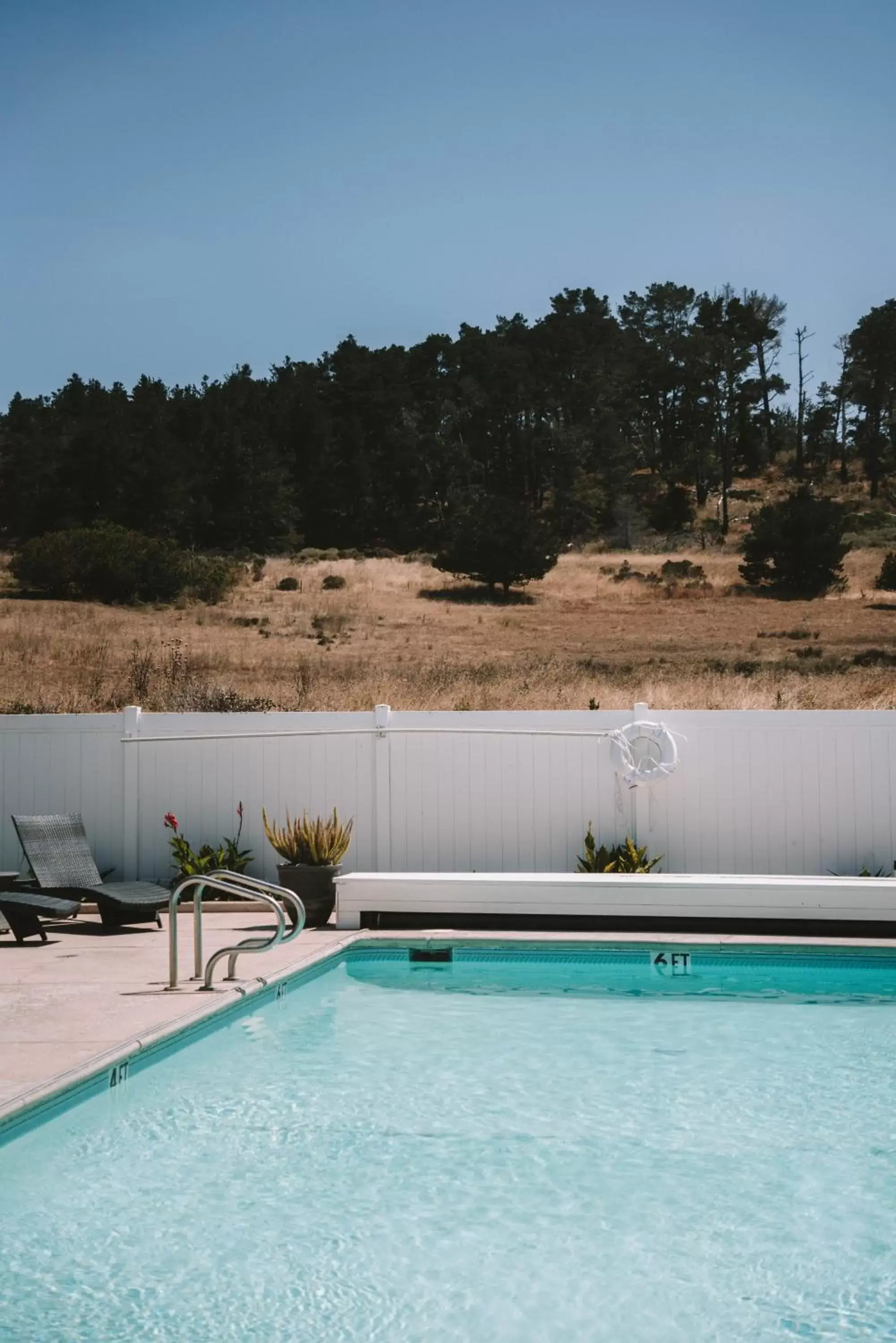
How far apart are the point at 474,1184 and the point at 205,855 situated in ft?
18.4

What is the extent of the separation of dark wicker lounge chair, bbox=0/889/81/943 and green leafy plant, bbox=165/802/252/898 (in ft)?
4.74

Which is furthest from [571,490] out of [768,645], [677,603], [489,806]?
[489,806]

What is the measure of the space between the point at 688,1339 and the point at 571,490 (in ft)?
162

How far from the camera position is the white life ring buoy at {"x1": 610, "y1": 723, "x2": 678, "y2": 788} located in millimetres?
9344

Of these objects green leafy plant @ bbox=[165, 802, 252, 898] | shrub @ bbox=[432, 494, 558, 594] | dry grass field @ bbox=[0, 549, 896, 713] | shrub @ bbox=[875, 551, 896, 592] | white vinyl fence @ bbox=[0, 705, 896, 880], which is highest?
shrub @ bbox=[432, 494, 558, 594]

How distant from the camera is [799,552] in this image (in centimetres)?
3784

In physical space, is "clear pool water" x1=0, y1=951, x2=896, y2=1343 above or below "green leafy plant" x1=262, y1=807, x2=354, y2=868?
below

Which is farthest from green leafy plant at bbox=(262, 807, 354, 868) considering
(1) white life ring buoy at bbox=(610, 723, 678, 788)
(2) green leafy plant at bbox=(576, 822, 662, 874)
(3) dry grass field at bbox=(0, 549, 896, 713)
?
(3) dry grass field at bbox=(0, 549, 896, 713)

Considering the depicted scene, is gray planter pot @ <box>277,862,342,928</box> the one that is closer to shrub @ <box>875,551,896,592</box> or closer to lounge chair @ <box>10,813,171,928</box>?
lounge chair @ <box>10,813,171,928</box>

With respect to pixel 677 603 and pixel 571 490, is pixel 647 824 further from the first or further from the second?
pixel 571 490

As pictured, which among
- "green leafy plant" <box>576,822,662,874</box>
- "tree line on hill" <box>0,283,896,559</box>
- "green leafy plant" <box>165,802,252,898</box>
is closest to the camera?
"green leafy plant" <box>576,822,662,874</box>

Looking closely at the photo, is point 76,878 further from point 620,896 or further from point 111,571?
point 111,571

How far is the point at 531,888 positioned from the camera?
8.42 m

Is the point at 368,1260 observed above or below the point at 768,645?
below
